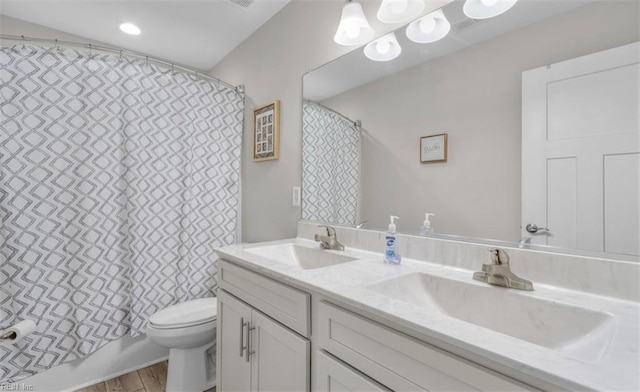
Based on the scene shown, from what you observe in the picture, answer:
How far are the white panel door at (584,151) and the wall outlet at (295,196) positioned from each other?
3.86 feet

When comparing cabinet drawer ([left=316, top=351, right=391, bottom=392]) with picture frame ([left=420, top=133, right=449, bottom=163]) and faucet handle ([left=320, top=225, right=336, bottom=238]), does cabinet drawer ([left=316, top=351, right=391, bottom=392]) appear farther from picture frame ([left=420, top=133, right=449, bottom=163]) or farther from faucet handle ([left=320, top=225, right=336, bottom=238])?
picture frame ([left=420, top=133, right=449, bottom=163])

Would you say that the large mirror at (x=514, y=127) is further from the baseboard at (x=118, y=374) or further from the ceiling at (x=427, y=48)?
the baseboard at (x=118, y=374)

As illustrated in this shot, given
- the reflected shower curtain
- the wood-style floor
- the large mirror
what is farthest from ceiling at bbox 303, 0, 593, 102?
the wood-style floor

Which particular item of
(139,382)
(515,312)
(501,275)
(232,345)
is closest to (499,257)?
(501,275)

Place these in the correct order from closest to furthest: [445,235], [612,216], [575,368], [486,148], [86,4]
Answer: [575,368], [612,216], [486,148], [445,235], [86,4]

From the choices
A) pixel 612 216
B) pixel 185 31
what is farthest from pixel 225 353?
pixel 185 31

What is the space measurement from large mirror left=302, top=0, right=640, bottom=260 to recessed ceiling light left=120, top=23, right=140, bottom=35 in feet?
5.69

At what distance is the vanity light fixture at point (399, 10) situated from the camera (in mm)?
1179

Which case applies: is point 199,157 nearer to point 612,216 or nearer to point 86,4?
point 86,4

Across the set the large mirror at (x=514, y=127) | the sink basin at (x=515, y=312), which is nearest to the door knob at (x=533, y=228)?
the large mirror at (x=514, y=127)

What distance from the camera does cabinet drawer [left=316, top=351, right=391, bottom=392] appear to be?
27.7 inches

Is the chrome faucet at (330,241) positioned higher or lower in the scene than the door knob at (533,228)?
lower

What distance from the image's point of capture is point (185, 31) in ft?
7.06

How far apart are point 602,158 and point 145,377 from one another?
2.57 metres
